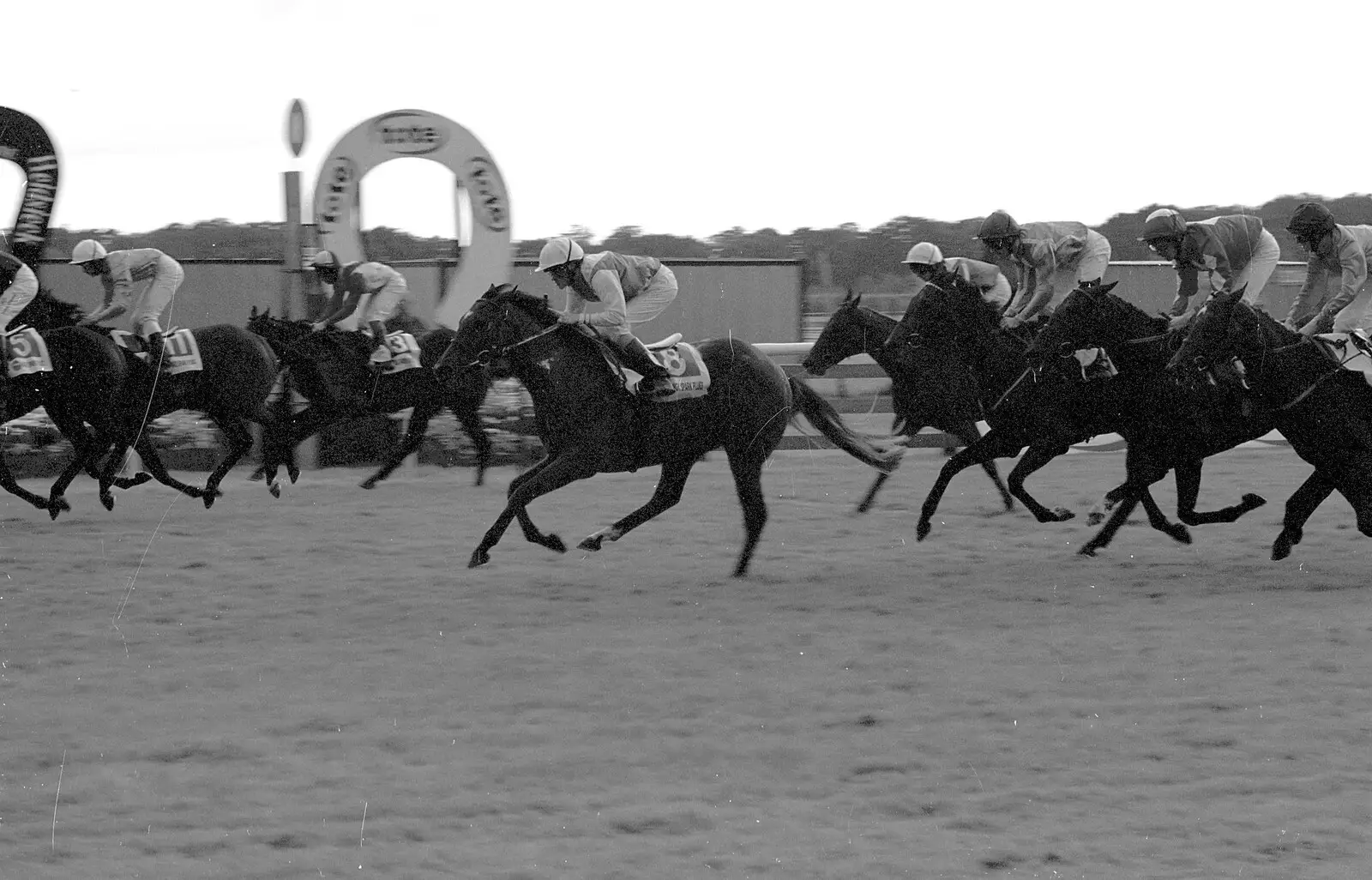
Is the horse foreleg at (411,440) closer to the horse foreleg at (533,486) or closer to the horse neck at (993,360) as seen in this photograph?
the horse foreleg at (533,486)

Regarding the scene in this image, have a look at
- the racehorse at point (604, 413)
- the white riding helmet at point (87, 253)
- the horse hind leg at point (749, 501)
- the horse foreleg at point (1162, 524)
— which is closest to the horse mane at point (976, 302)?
the horse foreleg at point (1162, 524)

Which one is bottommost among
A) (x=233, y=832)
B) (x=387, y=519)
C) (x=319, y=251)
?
(x=387, y=519)

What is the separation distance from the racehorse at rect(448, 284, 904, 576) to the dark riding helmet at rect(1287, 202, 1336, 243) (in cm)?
272

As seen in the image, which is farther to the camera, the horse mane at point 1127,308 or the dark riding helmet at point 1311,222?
the horse mane at point 1127,308

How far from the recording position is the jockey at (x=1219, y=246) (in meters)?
8.59

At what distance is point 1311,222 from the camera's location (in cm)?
829

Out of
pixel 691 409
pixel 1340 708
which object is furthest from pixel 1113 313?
pixel 1340 708

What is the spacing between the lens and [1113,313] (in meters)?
8.61

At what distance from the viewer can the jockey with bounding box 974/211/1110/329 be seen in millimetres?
10055

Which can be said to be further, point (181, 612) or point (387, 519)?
point (387, 519)

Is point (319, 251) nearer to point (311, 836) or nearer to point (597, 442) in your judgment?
point (597, 442)

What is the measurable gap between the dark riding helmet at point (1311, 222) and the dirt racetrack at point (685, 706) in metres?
1.66

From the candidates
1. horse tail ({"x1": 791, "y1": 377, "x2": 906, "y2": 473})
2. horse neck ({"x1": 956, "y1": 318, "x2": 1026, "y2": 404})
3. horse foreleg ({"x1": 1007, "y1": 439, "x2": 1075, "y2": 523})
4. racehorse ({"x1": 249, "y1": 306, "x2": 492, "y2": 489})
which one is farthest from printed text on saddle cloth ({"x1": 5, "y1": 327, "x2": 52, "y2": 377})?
horse foreleg ({"x1": 1007, "y1": 439, "x2": 1075, "y2": 523})

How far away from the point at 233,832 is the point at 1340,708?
3.40 metres
